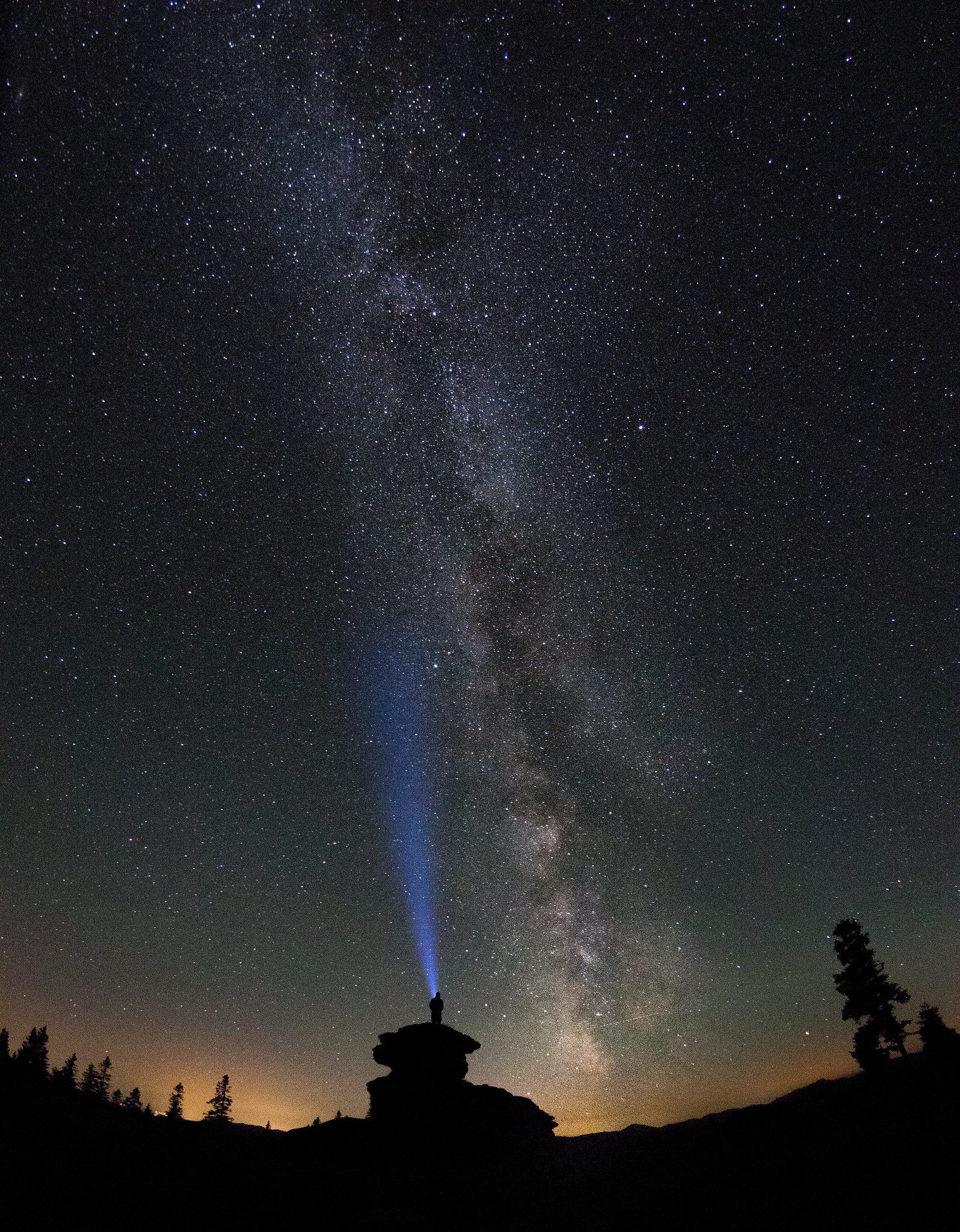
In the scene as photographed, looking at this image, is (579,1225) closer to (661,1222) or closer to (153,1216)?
(661,1222)

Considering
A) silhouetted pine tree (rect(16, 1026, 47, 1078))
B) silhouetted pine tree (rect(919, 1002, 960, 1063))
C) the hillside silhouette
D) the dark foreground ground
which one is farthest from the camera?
silhouetted pine tree (rect(16, 1026, 47, 1078))

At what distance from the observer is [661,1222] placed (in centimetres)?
1191

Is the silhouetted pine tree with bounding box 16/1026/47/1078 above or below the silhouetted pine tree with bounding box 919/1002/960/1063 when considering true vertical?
above

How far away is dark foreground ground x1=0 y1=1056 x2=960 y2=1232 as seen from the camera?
11.6m

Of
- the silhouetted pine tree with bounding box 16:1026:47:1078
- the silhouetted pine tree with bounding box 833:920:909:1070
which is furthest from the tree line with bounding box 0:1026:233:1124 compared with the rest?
the silhouetted pine tree with bounding box 833:920:909:1070

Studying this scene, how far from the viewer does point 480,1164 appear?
22344 mm

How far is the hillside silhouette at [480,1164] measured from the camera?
1205 cm

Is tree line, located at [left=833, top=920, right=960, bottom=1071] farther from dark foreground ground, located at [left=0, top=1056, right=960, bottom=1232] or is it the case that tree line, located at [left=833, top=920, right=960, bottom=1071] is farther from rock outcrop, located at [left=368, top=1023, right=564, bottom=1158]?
rock outcrop, located at [left=368, top=1023, right=564, bottom=1158]

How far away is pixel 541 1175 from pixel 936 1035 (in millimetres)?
31971

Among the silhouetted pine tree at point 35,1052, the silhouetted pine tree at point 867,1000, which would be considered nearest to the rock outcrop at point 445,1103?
the silhouetted pine tree at point 867,1000

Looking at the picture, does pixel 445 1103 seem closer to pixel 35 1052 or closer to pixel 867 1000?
pixel 867 1000

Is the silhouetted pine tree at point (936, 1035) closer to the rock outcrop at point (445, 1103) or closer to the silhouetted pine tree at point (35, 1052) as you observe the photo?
A: the rock outcrop at point (445, 1103)

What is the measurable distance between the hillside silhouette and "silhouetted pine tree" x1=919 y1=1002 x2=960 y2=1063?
46.4 inches

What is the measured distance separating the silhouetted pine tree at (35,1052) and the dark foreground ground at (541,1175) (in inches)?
1459
